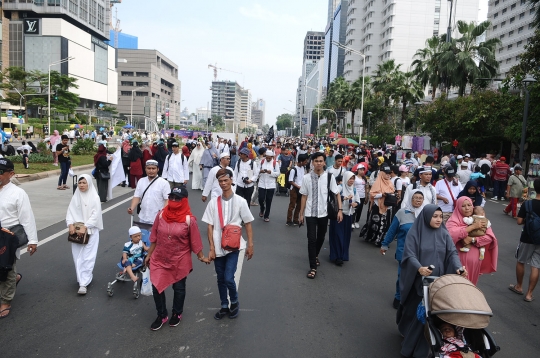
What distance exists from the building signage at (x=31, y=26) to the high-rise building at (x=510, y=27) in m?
75.0

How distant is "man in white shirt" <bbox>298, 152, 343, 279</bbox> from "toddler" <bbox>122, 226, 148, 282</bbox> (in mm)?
2482

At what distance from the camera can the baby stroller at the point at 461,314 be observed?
3.14m

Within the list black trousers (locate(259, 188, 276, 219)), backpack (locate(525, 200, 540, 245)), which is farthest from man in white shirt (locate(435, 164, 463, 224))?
black trousers (locate(259, 188, 276, 219))

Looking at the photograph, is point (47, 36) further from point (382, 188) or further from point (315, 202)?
point (315, 202)

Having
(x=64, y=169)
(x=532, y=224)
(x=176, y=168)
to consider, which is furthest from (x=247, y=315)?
(x=64, y=169)

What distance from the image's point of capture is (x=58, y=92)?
→ 58.5 m

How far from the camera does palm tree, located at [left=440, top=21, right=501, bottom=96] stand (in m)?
32.3

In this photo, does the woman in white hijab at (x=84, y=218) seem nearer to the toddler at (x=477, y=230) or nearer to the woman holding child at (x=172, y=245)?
the woman holding child at (x=172, y=245)

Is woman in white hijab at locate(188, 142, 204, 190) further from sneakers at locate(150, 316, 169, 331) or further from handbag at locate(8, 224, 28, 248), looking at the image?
sneakers at locate(150, 316, 169, 331)

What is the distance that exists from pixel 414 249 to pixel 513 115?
20205 millimetres

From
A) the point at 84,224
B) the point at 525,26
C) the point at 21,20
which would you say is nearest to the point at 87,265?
the point at 84,224

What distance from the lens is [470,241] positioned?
4965 mm

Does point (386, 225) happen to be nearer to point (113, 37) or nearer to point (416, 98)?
point (416, 98)

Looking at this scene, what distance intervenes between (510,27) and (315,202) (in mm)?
79472
